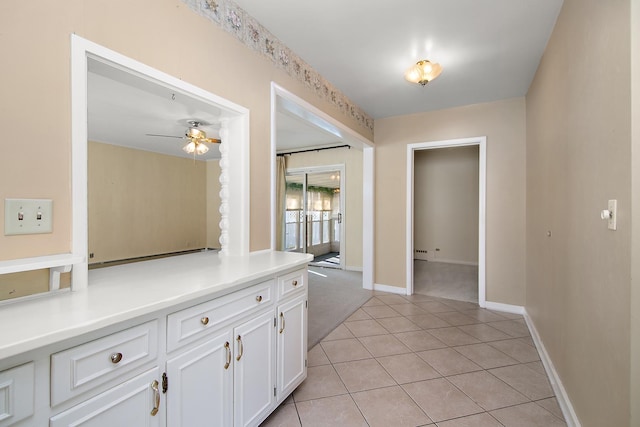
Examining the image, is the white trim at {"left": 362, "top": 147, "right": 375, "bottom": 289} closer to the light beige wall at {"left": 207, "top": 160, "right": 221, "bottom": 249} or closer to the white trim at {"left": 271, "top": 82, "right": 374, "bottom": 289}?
the white trim at {"left": 271, "top": 82, "right": 374, "bottom": 289}

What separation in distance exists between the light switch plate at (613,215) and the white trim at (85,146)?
185cm

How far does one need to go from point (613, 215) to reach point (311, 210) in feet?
17.8

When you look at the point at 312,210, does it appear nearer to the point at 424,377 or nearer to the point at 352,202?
the point at 352,202

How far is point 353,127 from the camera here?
11.3 feet

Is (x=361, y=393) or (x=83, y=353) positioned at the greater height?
(x=83, y=353)

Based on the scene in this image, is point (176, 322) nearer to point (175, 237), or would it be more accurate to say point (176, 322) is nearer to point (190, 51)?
point (190, 51)

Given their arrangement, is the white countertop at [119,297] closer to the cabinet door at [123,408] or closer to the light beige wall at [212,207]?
the cabinet door at [123,408]

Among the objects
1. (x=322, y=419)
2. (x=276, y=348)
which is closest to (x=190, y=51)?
(x=276, y=348)

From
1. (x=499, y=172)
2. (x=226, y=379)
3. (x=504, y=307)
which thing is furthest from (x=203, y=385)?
(x=499, y=172)

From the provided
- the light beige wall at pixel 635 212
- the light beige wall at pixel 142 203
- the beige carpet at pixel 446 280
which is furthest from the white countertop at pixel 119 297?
the light beige wall at pixel 142 203

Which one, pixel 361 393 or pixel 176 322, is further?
pixel 361 393

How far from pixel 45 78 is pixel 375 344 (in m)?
2.72

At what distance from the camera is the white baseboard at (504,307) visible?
324 centimetres

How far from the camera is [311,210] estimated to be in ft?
20.9
